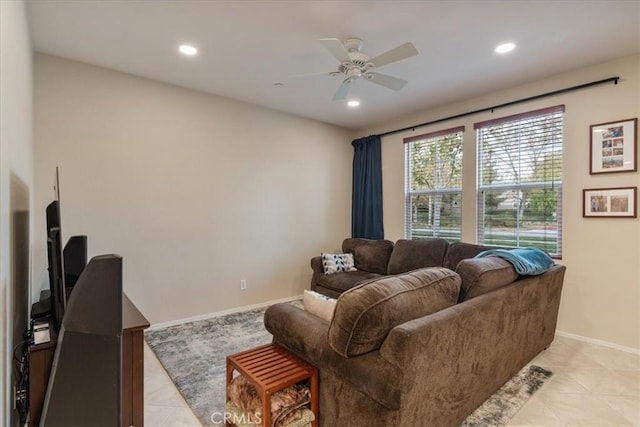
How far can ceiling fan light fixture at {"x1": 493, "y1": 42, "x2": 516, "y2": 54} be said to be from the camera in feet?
8.73

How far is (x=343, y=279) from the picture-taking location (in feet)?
13.0

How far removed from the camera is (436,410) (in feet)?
5.21

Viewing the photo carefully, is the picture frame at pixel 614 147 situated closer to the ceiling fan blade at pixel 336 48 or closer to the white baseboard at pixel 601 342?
the white baseboard at pixel 601 342

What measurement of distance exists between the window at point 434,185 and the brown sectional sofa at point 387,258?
533 mm

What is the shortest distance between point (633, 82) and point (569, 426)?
2.98 meters

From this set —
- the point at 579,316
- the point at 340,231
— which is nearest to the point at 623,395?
the point at 579,316

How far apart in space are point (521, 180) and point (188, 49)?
3.69 meters

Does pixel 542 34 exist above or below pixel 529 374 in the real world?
above

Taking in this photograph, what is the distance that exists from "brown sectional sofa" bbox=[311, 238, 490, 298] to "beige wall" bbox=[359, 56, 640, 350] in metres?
0.92

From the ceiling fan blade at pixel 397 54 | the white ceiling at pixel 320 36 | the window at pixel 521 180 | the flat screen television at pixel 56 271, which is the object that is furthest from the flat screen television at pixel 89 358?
the window at pixel 521 180

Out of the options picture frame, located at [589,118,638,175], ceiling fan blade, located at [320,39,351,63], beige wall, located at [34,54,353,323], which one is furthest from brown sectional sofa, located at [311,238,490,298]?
ceiling fan blade, located at [320,39,351,63]

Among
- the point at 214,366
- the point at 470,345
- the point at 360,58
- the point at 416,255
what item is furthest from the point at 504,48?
the point at 214,366

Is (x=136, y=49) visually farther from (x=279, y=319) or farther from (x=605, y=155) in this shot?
(x=605, y=155)

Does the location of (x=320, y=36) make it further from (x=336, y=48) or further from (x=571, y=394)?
(x=571, y=394)
